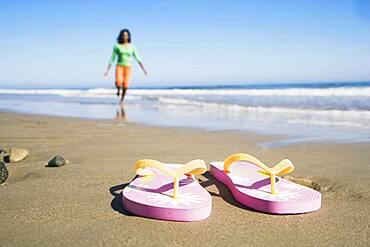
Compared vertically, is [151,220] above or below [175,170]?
below

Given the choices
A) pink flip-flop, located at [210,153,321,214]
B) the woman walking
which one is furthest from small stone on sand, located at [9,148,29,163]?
the woman walking

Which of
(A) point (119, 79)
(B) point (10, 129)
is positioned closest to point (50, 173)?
(B) point (10, 129)

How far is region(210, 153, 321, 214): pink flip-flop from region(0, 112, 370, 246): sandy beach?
0.04 metres

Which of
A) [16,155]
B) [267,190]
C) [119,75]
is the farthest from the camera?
[119,75]

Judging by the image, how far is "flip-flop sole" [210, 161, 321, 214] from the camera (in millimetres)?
1418

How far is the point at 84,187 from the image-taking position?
71.0 inches

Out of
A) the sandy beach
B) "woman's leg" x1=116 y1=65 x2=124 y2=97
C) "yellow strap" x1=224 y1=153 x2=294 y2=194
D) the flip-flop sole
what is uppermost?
"woman's leg" x1=116 y1=65 x2=124 y2=97

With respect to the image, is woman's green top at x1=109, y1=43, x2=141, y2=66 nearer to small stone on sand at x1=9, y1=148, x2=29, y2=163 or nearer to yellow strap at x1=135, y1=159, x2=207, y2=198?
small stone on sand at x1=9, y1=148, x2=29, y2=163

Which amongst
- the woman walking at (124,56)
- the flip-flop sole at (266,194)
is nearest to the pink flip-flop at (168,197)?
the flip-flop sole at (266,194)

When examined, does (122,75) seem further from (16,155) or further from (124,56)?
(16,155)

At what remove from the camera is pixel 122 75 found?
870 centimetres

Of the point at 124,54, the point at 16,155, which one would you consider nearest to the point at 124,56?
the point at 124,54

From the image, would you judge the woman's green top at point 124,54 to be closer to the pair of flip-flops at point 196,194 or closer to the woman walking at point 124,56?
the woman walking at point 124,56

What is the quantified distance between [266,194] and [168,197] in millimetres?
462
